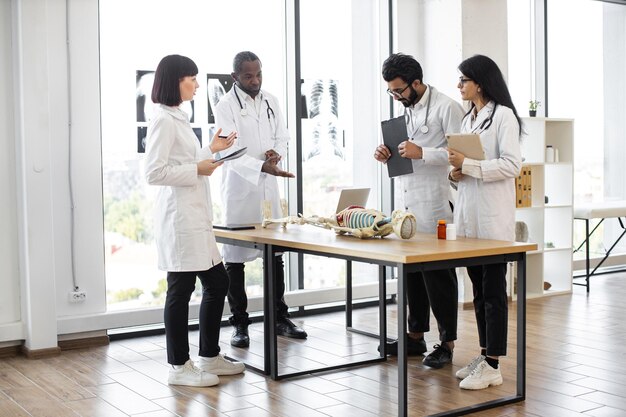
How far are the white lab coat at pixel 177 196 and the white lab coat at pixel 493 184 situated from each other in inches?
52.8

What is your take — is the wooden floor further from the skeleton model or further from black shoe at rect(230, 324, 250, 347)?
the skeleton model

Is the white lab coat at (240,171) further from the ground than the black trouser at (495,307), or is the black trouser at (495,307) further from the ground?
the white lab coat at (240,171)

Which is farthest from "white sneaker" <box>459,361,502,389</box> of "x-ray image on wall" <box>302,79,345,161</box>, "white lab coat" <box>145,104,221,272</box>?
"x-ray image on wall" <box>302,79,345,161</box>

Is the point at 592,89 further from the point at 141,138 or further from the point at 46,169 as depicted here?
the point at 46,169

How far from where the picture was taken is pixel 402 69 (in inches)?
175

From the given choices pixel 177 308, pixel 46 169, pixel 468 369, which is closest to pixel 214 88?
pixel 46 169

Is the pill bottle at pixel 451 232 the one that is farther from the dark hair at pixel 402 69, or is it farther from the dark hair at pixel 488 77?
the dark hair at pixel 402 69

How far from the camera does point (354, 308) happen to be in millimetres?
6410

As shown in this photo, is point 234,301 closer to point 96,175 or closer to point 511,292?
point 96,175

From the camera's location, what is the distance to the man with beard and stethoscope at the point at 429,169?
175 inches

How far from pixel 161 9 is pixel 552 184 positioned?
12.2ft

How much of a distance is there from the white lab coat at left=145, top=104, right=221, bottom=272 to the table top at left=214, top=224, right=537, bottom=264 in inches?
12.9

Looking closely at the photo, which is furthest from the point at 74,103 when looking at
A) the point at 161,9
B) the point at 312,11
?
the point at 312,11

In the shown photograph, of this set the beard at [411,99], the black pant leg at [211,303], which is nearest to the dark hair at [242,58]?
the beard at [411,99]
